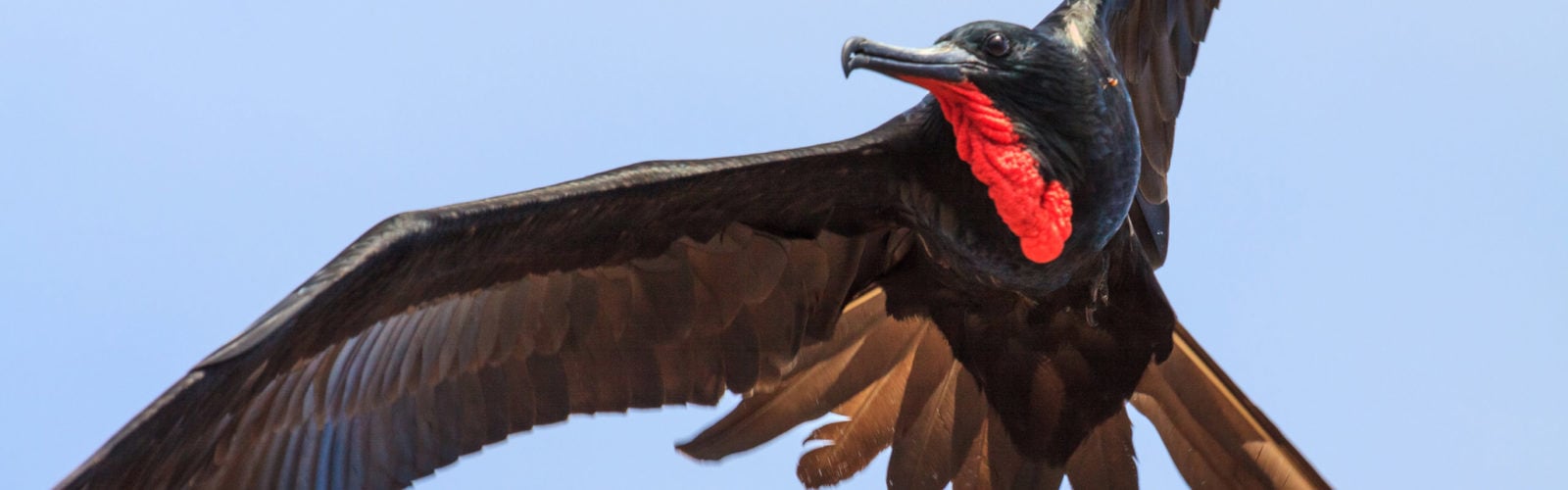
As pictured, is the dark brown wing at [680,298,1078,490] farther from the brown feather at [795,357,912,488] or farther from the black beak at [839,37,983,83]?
the black beak at [839,37,983,83]

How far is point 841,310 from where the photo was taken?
10.3 metres

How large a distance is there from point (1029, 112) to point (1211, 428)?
1.68 m

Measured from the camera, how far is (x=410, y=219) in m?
8.88

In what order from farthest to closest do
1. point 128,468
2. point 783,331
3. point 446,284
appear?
point 783,331 < point 446,284 < point 128,468

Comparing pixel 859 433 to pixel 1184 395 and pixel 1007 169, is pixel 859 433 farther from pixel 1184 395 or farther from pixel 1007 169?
pixel 1007 169

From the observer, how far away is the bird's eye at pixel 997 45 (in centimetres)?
911

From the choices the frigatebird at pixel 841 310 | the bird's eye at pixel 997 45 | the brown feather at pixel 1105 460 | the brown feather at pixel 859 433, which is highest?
the bird's eye at pixel 997 45

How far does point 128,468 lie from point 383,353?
1.51 meters

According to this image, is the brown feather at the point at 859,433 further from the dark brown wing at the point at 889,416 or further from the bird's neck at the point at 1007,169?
the bird's neck at the point at 1007,169

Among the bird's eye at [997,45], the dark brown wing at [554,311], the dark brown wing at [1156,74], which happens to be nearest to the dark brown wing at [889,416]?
the dark brown wing at [554,311]

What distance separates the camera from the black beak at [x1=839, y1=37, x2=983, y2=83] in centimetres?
889

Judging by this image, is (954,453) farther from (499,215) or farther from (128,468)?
(128,468)

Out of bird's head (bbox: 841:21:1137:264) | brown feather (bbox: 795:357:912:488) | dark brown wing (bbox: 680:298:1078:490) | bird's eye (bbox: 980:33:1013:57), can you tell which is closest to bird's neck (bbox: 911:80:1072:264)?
bird's head (bbox: 841:21:1137:264)

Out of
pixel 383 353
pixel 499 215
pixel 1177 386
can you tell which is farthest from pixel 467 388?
pixel 1177 386
